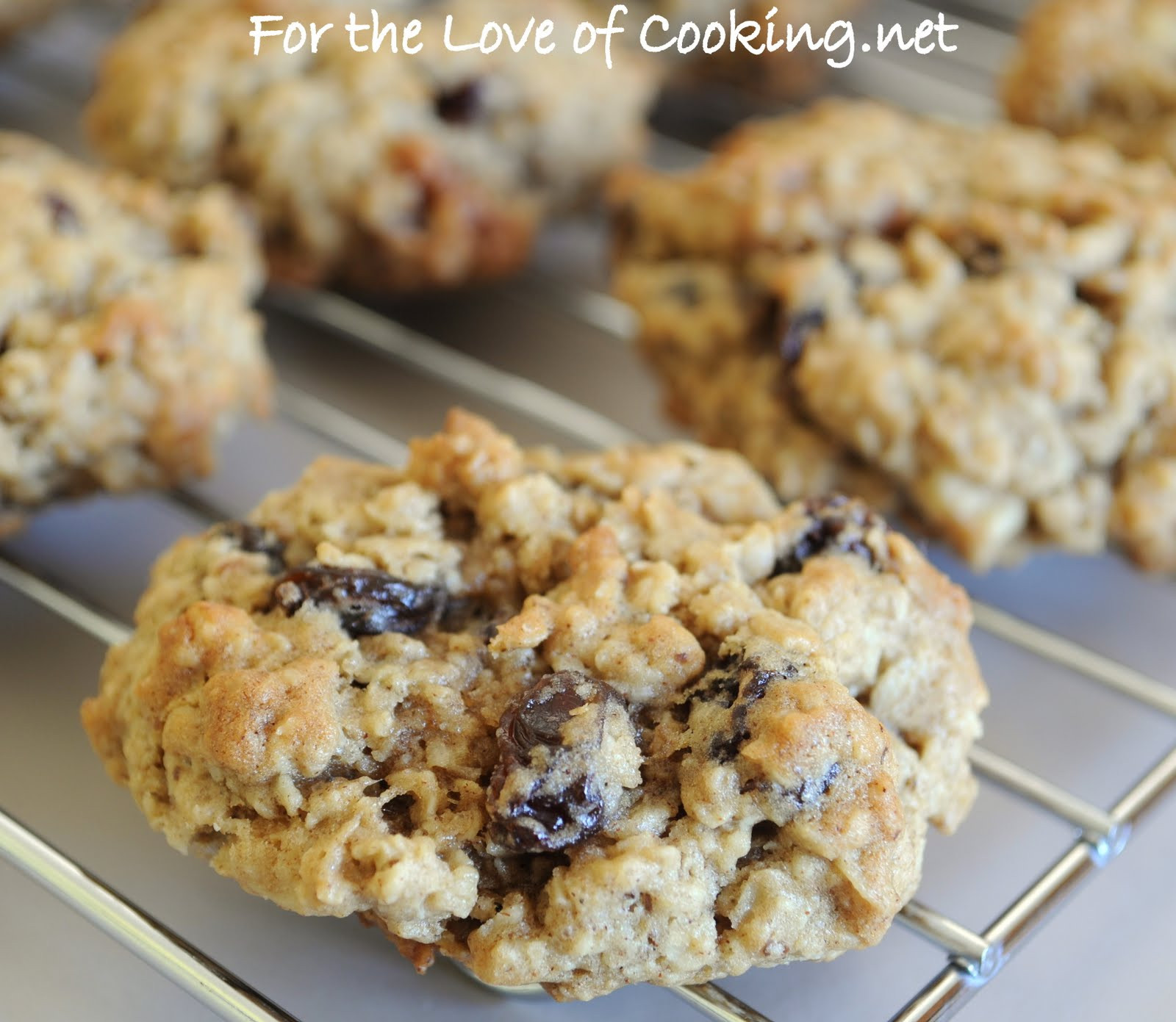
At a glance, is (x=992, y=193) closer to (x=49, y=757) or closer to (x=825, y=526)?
(x=825, y=526)

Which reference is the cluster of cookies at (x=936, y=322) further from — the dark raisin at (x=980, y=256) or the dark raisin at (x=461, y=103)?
the dark raisin at (x=461, y=103)

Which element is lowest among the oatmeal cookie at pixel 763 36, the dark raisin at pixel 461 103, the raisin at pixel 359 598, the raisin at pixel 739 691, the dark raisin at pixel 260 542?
the dark raisin at pixel 260 542

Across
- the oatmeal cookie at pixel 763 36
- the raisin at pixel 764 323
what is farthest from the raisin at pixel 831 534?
the oatmeal cookie at pixel 763 36

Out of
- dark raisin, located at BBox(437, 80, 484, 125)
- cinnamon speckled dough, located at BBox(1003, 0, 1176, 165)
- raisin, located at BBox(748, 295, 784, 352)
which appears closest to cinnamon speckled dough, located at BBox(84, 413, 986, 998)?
raisin, located at BBox(748, 295, 784, 352)

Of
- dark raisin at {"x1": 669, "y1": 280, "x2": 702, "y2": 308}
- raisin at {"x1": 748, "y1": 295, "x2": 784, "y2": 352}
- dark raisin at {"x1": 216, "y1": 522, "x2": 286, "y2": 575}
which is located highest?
raisin at {"x1": 748, "y1": 295, "x2": 784, "y2": 352}

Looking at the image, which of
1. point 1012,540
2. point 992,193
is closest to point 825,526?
point 1012,540

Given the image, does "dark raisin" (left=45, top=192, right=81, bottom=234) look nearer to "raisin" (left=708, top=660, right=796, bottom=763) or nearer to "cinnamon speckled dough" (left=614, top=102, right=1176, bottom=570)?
"cinnamon speckled dough" (left=614, top=102, right=1176, bottom=570)

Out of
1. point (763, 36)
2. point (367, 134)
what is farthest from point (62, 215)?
point (763, 36)
